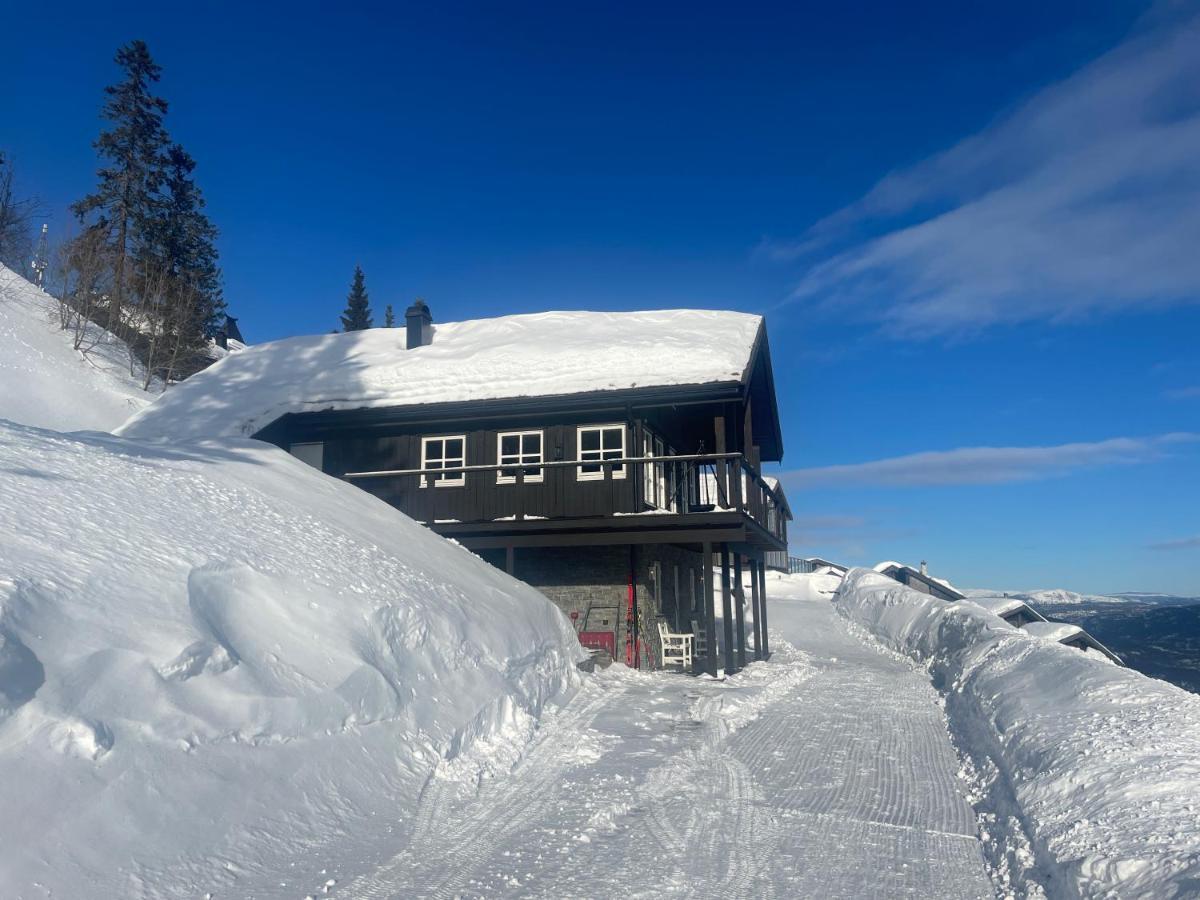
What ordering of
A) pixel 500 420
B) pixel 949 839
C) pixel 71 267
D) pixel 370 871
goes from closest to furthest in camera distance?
pixel 370 871 < pixel 949 839 < pixel 500 420 < pixel 71 267

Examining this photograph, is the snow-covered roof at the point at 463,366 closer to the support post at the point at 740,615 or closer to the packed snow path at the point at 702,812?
the support post at the point at 740,615

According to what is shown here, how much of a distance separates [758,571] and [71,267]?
3274 centimetres

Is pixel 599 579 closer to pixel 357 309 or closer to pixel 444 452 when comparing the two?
pixel 444 452

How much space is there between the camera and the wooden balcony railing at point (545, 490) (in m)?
17.1

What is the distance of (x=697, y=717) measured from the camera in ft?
36.7

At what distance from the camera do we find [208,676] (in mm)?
6418

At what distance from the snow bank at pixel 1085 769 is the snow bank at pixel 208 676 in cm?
481

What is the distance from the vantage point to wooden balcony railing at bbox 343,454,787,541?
56.0 ft

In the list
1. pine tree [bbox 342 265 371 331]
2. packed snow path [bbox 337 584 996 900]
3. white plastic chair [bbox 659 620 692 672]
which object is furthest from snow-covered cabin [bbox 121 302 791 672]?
pine tree [bbox 342 265 371 331]

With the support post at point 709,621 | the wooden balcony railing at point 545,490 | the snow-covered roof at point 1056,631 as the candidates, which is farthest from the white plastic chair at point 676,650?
the snow-covered roof at point 1056,631

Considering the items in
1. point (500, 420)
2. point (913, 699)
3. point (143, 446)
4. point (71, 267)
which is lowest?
point (913, 699)

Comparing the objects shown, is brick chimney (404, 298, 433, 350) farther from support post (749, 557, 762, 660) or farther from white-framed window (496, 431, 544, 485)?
support post (749, 557, 762, 660)

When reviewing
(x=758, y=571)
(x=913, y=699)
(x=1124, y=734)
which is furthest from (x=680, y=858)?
(x=758, y=571)

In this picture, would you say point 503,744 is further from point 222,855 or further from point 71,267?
point 71,267
